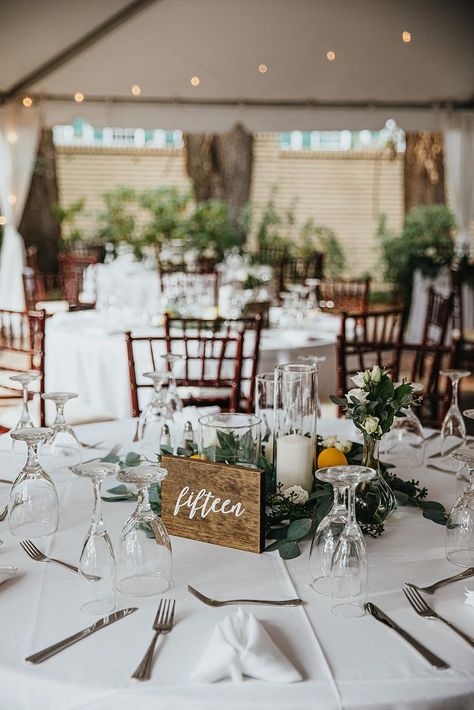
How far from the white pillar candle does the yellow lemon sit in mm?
113

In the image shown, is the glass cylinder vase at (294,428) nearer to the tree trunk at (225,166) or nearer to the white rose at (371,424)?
the white rose at (371,424)

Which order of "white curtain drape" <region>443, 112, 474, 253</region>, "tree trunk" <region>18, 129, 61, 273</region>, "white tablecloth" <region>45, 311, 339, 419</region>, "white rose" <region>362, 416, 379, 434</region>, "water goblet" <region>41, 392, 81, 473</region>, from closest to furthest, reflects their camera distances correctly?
"white rose" <region>362, 416, 379, 434</region> → "water goblet" <region>41, 392, 81, 473</region> → "white tablecloth" <region>45, 311, 339, 419</region> → "white curtain drape" <region>443, 112, 474, 253</region> → "tree trunk" <region>18, 129, 61, 273</region>

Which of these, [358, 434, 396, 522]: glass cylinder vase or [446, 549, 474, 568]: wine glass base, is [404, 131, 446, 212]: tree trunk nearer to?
[358, 434, 396, 522]: glass cylinder vase

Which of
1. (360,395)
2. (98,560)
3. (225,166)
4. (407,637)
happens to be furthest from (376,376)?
(225,166)

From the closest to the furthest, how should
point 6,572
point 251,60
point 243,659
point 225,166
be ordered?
point 243,659 < point 6,572 < point 251,60 < point 225,166

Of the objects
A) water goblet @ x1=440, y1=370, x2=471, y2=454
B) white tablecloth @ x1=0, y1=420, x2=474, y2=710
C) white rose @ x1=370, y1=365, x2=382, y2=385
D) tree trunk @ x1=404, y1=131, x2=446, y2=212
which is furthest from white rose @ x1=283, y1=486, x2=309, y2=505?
tree trunk @ x1=404, y1=131, x2=446, y2=212

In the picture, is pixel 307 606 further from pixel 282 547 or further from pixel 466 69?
pixel 466 69

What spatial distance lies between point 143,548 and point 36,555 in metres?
0.31

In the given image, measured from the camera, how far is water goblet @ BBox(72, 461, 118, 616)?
1.47 m

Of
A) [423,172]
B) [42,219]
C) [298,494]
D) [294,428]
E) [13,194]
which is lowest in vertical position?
[298,494]

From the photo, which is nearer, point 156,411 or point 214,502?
point 214,502

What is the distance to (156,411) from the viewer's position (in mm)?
2498

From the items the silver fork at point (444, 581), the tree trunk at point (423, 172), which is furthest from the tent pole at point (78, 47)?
the tree trunk at point (423, 172)

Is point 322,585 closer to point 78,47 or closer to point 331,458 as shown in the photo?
point 331,458
